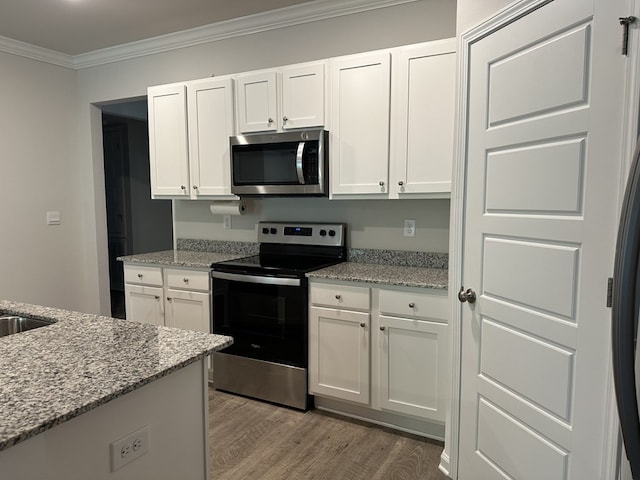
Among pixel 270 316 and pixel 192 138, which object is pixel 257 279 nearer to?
pixel 270 316

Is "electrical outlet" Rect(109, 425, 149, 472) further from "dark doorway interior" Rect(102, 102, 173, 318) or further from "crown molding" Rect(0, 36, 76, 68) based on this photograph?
"dark doorway interior" Rect(102, 102, 173, 318)

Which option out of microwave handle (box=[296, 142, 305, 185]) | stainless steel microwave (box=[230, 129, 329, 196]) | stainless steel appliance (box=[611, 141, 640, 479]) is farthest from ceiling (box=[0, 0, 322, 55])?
stainless steel appliance (box=[611, 141, 640, 479])

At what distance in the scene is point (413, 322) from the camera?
95.8 inches

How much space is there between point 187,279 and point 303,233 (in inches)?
35.0

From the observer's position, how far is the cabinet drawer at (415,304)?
2.35m

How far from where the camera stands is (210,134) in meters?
3.23

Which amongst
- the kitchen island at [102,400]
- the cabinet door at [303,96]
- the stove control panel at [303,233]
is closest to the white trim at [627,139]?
the kitchen island at [102,400]

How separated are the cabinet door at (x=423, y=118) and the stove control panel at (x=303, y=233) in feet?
2.10

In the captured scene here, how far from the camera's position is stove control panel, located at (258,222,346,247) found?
310cm

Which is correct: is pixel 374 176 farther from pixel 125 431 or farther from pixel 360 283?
pixel 125 431

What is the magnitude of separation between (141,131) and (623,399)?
6.03m

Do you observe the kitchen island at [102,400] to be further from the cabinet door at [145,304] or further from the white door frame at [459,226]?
the cabinet door at [145,304]

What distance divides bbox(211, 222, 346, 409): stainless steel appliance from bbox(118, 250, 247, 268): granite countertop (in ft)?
0.59

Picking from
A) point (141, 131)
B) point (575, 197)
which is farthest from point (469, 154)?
point (141, 131)
